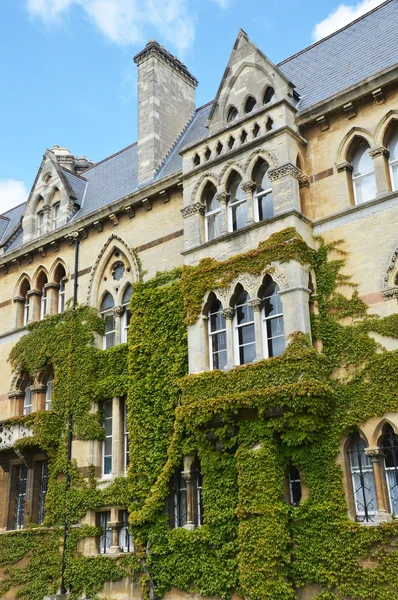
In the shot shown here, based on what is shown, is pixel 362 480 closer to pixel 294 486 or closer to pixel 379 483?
pixel 379 483

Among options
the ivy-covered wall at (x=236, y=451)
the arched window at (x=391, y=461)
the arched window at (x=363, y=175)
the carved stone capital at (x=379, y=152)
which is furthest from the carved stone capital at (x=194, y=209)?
the arched window at (x=391, y=461)

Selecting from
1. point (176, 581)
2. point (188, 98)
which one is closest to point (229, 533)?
point (176, 581)

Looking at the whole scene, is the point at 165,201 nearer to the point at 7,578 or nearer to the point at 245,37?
the point at 245,37

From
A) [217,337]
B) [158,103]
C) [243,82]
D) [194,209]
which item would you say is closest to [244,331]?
[217,337]

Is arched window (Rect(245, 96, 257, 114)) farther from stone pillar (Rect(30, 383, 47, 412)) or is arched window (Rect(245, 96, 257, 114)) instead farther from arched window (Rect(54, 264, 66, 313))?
stone pillar (Rect(30, 383, 47, 412))

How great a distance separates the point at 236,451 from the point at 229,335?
3.02 m

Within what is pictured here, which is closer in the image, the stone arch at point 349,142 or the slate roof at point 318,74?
the stone arch at point 349,142

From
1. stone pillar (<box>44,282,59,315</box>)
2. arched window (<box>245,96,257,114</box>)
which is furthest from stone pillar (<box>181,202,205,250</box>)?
stone pillar (<box>44,282,59,315</box>)

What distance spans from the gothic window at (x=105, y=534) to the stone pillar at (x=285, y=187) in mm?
10506

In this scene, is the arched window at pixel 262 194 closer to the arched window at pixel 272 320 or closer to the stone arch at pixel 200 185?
the stone arch at pixel 200 185

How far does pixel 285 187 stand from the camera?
17.4 metres

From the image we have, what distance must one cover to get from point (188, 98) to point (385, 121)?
11.0 m

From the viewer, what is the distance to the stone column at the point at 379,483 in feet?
47.1

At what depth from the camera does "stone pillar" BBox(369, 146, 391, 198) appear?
54.2ft
